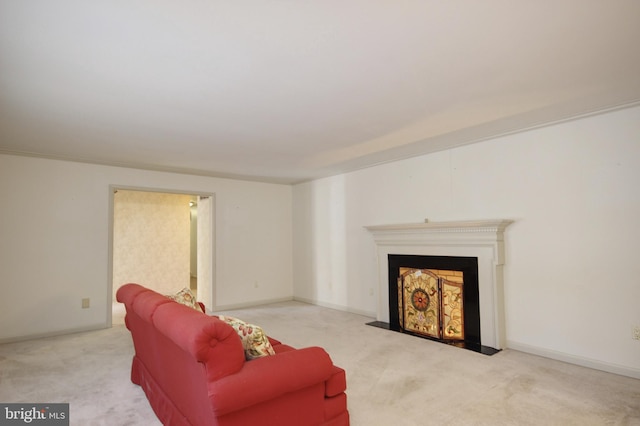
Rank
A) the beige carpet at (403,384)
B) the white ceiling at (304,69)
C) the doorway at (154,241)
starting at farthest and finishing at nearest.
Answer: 1. the doorway at (154,241)
2. the beige carpet at (403,384)
3. the white ceiling at (304,69)

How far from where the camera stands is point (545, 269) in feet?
11.7

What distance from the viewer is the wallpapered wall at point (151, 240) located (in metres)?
7.17

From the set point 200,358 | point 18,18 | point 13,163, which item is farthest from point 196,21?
point 13,163

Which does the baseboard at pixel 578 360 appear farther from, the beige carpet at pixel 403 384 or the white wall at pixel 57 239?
the white wall at pixel 57 239

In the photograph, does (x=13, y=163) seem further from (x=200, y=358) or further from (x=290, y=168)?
(x=200, y=358)

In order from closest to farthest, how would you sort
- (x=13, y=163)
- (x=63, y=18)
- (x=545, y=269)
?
(x=63, y=18) → (x=545, y=269) → (x=13, y=163)

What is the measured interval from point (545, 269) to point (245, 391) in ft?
10.7

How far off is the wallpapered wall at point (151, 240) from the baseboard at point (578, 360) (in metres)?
6.55

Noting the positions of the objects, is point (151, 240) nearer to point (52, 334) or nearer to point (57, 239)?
point (57, 239)

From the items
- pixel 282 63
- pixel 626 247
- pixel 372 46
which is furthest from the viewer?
pixel 626 247

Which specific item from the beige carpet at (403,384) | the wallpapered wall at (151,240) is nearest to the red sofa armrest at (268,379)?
the beige carpet at (403,384)

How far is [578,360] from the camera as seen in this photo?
10.9 feet

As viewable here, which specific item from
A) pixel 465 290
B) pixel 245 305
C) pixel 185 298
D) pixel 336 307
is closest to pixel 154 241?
pixel 245 305

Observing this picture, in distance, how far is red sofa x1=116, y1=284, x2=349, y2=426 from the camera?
1.63 metres
